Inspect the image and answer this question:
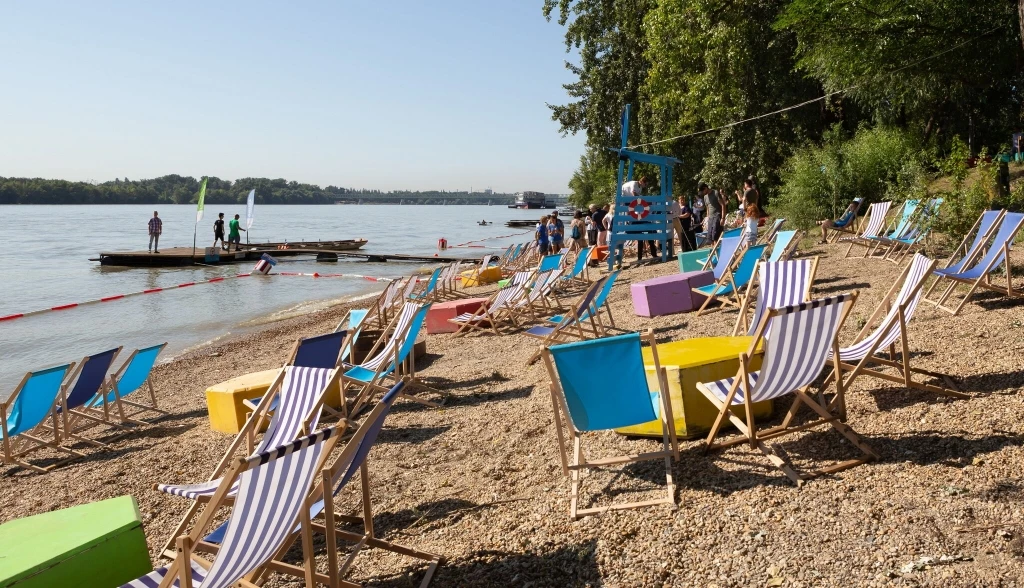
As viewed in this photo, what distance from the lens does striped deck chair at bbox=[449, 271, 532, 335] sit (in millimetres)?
9180

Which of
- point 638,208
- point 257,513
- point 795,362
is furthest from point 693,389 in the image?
point 638,208

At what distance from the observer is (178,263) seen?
29703mm

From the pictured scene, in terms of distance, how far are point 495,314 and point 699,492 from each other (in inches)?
235

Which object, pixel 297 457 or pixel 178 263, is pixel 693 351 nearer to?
pixel 297 457

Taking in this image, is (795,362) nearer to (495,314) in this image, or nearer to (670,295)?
(670,295)

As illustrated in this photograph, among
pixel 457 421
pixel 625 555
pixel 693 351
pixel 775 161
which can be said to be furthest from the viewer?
pixel 775 161

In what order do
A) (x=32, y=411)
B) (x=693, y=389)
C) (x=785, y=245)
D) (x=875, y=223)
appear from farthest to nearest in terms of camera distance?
(x=875, y=223) → (x=785, y=245) → (x=32, y=411) → (x=693, y=389)

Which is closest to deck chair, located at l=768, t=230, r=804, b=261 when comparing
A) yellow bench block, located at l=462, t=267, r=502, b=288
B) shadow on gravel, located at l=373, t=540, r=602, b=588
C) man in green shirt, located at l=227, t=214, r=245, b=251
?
shadow on gravel, located at l=373, t=540, r=602, b=588

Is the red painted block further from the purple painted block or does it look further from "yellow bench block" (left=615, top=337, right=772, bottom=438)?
"yellow bench block" (left=615, top=337, right=772, bottom=438)

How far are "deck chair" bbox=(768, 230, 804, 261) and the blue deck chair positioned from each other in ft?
22.2

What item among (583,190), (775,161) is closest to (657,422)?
(775,161)

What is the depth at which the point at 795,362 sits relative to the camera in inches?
145

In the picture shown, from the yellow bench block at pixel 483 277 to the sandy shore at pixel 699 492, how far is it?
10.5 m

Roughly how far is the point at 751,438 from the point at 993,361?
79.0 inches
